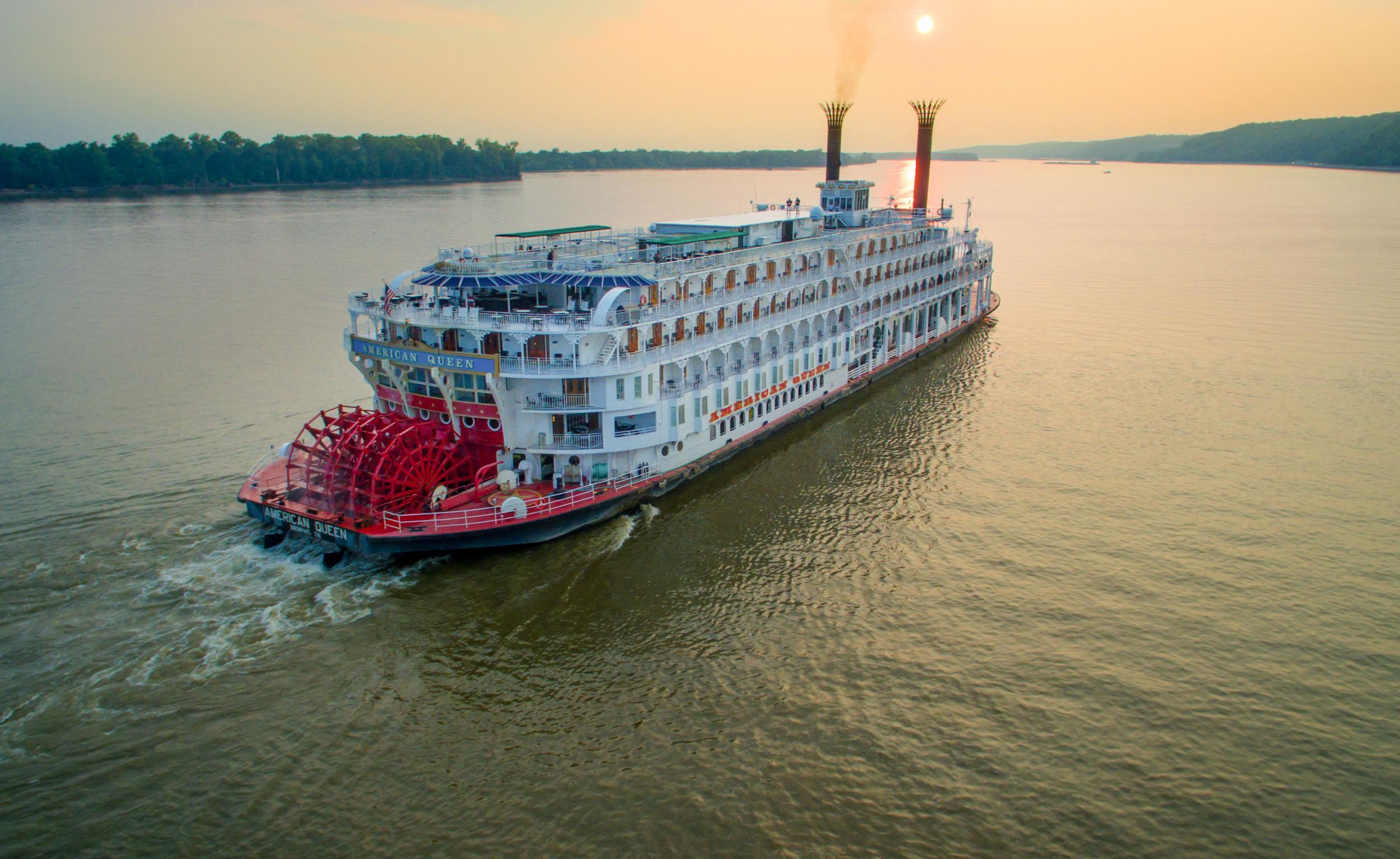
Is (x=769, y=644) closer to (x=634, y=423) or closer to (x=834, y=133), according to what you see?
(x=634, y=423)

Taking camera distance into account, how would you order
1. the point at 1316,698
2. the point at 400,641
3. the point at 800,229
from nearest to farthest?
the point at 1316,698 → the point at 400,641 → the point at 800,229

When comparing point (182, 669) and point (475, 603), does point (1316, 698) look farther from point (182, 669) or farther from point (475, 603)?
point (182, 669)

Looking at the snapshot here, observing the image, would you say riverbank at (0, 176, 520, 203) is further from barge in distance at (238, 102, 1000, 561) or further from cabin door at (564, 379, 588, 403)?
cabin door at (564, 379, 588, 403)

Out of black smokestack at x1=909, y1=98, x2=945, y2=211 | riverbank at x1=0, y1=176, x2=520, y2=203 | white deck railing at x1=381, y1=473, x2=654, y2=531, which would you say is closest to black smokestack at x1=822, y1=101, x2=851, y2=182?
black smokestack at x1=909, y1=98, x2=945, y2=211

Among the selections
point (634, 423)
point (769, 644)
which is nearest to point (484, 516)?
point (634, 423)

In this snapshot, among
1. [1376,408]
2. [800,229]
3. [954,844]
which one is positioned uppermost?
[800,229]

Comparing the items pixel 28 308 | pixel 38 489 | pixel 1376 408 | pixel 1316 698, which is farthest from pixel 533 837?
pixel 28 308
